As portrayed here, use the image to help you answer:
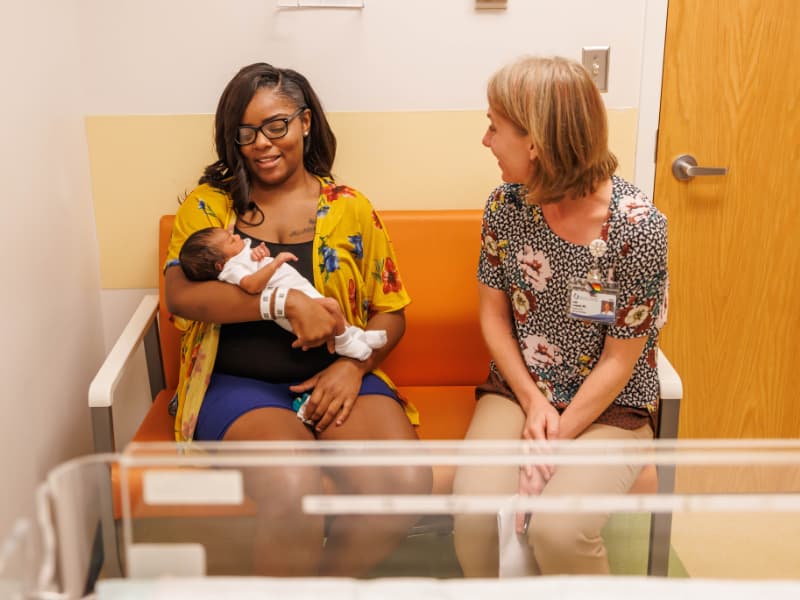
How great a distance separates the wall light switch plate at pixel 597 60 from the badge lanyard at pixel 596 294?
892 millimetres

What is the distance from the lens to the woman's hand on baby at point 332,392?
2.23m

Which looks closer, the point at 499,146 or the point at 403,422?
the point at 499,146

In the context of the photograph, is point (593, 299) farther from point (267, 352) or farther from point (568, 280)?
point (267, 352)

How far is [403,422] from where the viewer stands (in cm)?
227

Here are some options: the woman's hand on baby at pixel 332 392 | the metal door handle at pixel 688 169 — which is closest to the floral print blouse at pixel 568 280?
the woman's hand on baby at pixel 332 392

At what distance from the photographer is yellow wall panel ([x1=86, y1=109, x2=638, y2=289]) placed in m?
2.75

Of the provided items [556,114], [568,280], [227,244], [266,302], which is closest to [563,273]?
[568,280]

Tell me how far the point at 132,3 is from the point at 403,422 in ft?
5.02

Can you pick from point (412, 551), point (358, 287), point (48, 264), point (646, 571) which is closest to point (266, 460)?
point (412, 551)

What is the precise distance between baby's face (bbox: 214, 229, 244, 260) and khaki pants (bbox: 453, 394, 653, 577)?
103 centimetres

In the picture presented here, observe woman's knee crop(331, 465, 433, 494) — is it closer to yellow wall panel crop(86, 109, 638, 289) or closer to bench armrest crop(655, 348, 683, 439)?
bench armrest crop(655, 348, 683, 439)

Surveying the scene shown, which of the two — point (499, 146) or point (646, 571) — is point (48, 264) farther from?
point (646, 571)

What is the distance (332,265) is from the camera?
92.4 inches

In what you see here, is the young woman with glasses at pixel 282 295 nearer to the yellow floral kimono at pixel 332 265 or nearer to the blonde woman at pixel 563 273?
the yellow floral kimono at pixel 332 265
